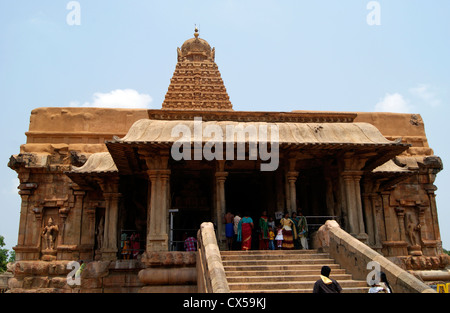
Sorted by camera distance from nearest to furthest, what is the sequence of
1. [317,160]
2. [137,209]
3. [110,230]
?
[317,160] → [110,230] → [137,209]

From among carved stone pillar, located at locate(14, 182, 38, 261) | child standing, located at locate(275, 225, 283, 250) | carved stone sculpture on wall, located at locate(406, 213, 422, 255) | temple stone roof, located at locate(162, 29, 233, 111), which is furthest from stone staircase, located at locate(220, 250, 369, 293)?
temple stone roof, located at locate(162, 29, 233, 111)

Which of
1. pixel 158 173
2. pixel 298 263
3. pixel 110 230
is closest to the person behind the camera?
pixel 298 263

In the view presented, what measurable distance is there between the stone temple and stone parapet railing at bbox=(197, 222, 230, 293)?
0.74m

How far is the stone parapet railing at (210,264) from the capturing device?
788 cm

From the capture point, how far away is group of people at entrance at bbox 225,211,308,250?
12453mm

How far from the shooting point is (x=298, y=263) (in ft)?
35.6

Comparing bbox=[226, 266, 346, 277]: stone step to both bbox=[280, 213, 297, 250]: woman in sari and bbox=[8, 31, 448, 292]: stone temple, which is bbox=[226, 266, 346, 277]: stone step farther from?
bbox=[280, 213, 297, 250]: woman in sari

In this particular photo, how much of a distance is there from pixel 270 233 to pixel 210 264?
13.9 feet
